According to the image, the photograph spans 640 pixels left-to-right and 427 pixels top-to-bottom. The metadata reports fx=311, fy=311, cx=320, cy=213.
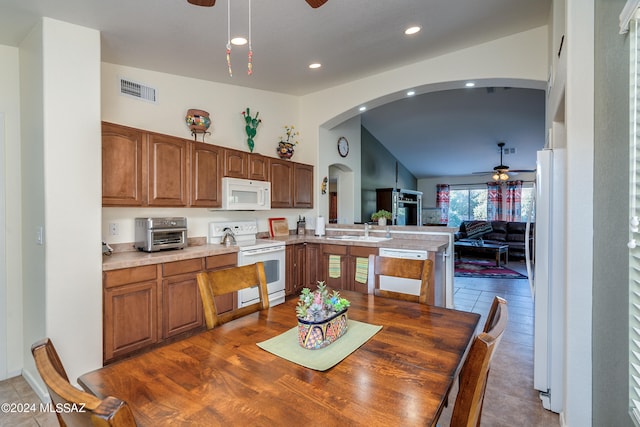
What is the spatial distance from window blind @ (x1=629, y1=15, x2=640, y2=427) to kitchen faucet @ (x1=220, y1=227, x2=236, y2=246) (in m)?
3.18

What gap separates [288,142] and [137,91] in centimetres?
202

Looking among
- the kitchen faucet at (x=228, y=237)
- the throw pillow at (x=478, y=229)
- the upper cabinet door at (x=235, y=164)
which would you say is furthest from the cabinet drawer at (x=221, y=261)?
the throw pillow at (x=478, y=229)

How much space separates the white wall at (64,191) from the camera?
215 cm

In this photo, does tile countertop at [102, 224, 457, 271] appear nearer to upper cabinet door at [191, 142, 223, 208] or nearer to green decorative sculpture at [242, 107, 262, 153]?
upper cabinet door at [191, 142, 223, 208]

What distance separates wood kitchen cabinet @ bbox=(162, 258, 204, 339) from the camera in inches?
105

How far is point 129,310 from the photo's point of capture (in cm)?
245

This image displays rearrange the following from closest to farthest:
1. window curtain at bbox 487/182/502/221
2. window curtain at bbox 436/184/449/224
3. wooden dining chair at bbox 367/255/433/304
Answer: wooden dining chair at bbox 367/255/433/304
window curtain at bbox 487/182/502/221
window curtain at bbox 436/184/449/224

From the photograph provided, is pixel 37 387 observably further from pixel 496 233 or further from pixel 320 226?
pixel 496 233

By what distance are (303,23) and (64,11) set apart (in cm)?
171

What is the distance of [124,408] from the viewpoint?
52 cm

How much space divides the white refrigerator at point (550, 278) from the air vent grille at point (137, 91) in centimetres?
346

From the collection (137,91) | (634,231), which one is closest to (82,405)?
(634,231)

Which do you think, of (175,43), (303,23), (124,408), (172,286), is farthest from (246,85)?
(124,408)

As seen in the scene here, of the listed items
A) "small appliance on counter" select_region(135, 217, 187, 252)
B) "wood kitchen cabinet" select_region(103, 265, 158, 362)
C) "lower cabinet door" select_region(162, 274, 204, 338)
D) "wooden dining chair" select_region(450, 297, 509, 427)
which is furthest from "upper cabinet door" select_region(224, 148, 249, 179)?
"wooden dining chair" select_region(450, 297, 509, 427)
